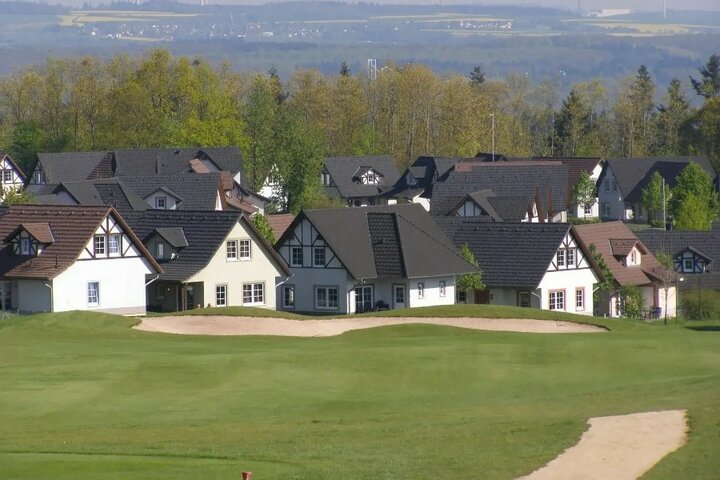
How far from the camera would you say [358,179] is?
441ft

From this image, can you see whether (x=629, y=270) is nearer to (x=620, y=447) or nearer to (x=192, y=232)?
(x=192, y=232)

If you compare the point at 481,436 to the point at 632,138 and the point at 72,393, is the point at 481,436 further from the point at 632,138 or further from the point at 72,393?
the point at 632,138

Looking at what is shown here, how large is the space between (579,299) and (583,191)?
50.6 meters

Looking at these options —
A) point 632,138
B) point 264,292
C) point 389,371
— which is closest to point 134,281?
point 264,292

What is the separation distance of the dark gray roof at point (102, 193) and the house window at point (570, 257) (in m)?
30.2

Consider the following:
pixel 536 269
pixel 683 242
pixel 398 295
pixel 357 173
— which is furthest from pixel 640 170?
pixel 398 295

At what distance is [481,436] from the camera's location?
97.1ft

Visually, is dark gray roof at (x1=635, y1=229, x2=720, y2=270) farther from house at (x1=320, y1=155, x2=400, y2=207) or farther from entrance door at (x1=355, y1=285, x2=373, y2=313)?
house at (x1=320, y1=155, x2=400, y2=207)

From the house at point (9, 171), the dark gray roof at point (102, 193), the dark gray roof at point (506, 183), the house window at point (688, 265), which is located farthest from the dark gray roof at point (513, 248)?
the house at point (9, 171)

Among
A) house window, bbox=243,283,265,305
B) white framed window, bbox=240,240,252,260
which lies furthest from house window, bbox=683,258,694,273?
white framed window, bbox=240,240,252,260

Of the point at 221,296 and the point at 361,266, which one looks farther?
the point at 361,266

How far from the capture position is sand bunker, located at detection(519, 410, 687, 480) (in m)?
Answer: 26.1


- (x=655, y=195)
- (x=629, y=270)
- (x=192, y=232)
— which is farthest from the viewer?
(x=655, y=195)

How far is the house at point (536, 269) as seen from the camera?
7119 centimetres
